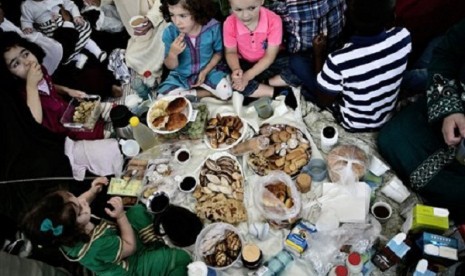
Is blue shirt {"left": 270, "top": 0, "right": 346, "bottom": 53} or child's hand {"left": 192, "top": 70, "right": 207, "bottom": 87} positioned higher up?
blue shirt {"left": 270, "top": 0, "right": 346, "bottom": 53}

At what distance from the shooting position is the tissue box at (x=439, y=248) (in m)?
1.53

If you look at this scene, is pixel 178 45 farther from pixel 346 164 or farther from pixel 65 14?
pixel 346 164

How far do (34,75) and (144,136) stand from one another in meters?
0.58

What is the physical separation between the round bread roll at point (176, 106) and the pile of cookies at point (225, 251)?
25.2 inches

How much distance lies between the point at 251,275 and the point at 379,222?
1.78ft

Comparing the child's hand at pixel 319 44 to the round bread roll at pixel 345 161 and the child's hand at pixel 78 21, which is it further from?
the child's hand at pixel 78 21

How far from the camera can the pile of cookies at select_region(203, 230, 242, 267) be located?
171 centimetres

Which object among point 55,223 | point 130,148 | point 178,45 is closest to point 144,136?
point 130,148

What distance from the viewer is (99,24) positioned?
2646 mm

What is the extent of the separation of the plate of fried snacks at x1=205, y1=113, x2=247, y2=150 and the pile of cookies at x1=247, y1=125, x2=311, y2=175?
106 millimetres

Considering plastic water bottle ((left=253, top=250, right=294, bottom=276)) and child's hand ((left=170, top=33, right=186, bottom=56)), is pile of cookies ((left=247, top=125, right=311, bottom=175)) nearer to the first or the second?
plastic water bottle ((left=253, top=250, right=294, bottom=276))

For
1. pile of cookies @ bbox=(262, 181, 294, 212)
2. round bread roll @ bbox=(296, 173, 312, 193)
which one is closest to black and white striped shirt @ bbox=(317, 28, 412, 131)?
round bread roll @ bbox=(296, 173, 312, 193)

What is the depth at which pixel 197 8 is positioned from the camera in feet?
6.91

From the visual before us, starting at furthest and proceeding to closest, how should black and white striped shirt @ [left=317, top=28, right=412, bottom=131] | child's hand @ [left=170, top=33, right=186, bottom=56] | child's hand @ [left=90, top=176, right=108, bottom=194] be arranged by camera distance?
child's hand @ [left=170, top=33, right=186, bottom=56], child's hand @ [left=90, top=176, right=108, bottom=194], black and white striped shirt @ [left=317, top=28, right=412, bottom=131]
